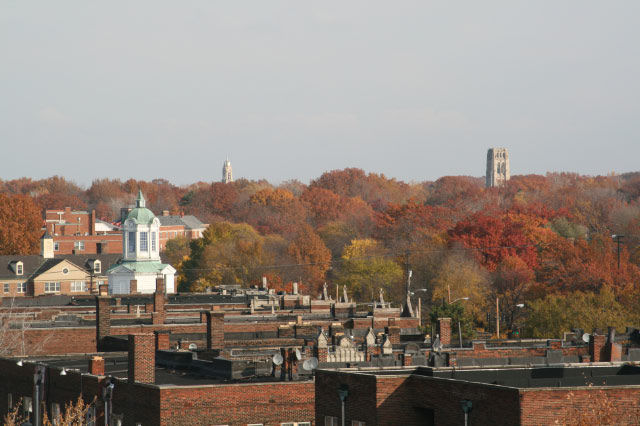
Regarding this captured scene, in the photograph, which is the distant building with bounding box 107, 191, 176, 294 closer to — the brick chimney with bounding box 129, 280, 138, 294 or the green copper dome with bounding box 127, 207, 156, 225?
the green copper dome with bounding box 127, 207, 156, 225

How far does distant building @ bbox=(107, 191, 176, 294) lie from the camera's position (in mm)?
106562

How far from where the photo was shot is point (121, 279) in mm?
106562

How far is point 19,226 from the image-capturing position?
153 m

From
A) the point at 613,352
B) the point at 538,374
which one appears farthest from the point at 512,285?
the point at 538,374

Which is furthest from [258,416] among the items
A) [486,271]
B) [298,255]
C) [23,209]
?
[23,209]

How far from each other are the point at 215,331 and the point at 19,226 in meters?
107

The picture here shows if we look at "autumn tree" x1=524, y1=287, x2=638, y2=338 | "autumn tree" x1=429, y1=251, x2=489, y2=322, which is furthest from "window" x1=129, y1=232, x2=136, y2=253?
"autumn tree" x1=524, y1=287, x2=638, y2=338

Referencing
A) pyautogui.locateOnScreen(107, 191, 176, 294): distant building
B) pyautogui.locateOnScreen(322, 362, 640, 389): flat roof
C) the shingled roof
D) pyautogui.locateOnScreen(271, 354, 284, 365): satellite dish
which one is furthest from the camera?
the shingled roof

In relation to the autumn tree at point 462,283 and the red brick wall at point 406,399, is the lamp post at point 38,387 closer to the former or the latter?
the red brick wall at point 406,399

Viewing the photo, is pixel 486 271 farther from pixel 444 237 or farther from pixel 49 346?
pixel 49 346

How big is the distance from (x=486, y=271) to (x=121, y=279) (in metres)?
33.7

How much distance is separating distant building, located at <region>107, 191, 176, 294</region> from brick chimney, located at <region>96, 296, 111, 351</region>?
135 feet

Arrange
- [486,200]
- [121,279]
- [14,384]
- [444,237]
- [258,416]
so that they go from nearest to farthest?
[258,416], [14,384], [121,279], [444,237], [486,200]

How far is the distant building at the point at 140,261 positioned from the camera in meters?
107
